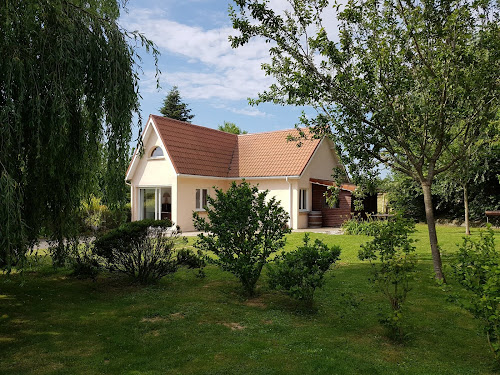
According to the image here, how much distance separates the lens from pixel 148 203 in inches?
904

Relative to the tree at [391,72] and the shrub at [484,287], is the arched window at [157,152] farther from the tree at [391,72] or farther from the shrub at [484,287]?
the shrub at [484,287]

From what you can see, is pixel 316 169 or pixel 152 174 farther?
pixel 316 169

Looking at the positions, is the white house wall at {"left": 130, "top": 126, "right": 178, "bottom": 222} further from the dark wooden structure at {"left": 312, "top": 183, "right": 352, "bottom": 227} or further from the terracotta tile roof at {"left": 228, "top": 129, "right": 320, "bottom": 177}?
the dark wooden structure at {"left": 312, "top": 183, "right": 352, "bottom": 227}

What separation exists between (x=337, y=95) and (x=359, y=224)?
1152 cm

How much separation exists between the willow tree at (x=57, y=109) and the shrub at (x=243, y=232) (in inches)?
81.4

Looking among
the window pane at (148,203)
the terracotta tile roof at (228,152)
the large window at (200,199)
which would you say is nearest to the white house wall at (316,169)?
the terracotta tile roof at (228,152)

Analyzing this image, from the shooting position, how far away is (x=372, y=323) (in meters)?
6.21

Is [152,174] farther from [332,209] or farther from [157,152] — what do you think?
[332,209]

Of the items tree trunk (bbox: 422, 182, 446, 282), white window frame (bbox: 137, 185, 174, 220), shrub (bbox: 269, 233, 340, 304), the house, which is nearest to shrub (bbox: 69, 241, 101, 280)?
shrub (bbox: 269, 233, 340, 304)

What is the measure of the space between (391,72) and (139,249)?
686 centimetres

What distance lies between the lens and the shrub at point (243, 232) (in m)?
7.39

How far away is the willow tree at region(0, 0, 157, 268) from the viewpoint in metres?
5.38

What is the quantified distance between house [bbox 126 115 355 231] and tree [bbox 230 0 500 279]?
1234 cm

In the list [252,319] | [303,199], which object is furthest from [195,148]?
[252,319]
